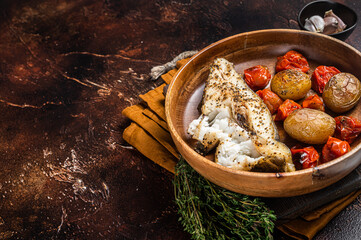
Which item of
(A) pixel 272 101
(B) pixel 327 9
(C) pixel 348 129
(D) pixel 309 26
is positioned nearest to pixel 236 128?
(A) pixel 272 101

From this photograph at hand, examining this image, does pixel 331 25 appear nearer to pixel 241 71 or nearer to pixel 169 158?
pixel 241 71

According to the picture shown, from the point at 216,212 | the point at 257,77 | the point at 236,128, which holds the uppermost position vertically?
the point at 257,77

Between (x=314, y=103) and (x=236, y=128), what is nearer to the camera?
(x=236, y=128)

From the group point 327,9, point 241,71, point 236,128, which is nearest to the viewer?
point 236,128

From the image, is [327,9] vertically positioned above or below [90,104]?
above

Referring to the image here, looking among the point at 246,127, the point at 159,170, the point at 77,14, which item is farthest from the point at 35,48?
the point at 246,127
